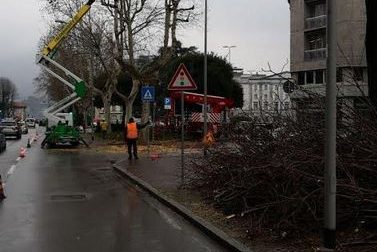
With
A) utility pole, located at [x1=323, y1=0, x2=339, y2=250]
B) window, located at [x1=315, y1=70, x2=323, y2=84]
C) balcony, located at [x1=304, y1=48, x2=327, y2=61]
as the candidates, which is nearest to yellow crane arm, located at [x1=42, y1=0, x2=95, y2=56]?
balcony, located at [x1=304, y1=48, x2=327, y2=61]

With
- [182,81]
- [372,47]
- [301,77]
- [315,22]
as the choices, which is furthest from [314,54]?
[372,47]

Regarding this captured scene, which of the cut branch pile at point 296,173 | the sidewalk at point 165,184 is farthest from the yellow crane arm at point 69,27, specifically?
the cut branch pile at point 296,173

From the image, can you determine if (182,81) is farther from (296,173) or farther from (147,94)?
(147,94)

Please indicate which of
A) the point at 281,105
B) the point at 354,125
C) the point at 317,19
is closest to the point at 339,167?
the point at 354,125

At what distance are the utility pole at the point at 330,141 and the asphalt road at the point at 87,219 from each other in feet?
6.06

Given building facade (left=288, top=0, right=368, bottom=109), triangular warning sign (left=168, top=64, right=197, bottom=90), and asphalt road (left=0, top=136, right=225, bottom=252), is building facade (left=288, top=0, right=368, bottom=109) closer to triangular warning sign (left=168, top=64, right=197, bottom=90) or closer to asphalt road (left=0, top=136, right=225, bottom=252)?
asphalt road (left=0, top=136, right=225, bottom=252)

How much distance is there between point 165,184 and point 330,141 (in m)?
9.11

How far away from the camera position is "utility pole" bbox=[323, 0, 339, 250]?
7.00 meters

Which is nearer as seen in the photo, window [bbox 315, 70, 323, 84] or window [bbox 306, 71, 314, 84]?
window [bbox 315, 70, 323, 84]

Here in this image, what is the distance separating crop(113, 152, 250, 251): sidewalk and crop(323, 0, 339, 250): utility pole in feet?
4.06

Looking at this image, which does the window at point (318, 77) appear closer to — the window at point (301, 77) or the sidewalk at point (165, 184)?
the window at point (301, 77)

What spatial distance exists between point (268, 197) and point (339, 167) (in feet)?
6.13

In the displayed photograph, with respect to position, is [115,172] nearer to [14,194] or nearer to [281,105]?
[14,194]

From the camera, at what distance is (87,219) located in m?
11.1
